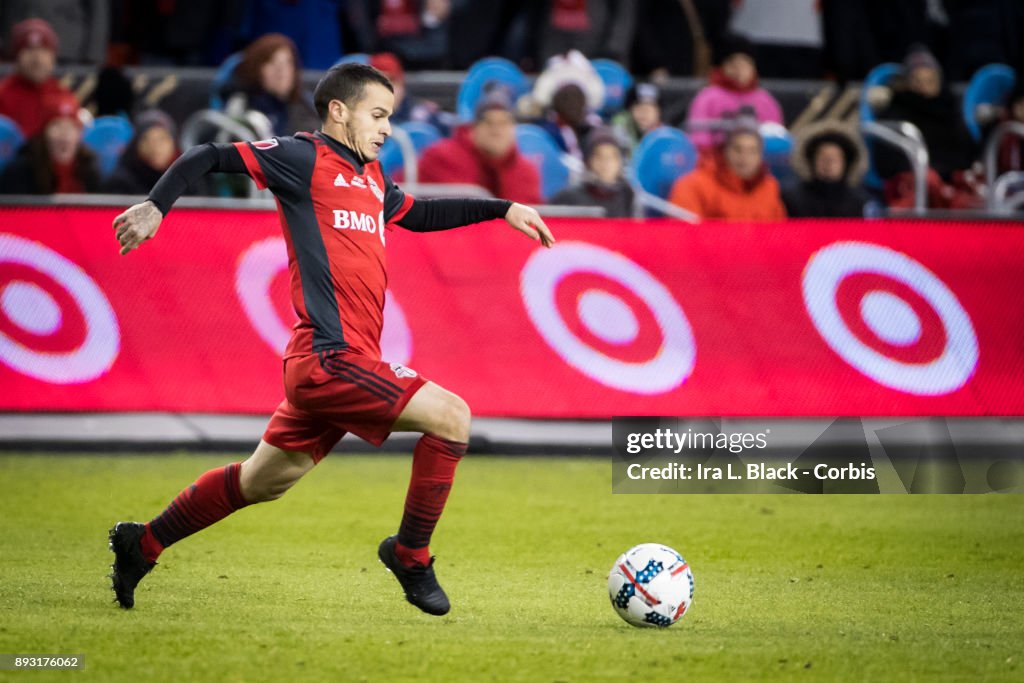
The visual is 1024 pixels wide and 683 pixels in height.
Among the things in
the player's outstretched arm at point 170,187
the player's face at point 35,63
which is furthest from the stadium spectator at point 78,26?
the player's outstretched arm at point 170,187

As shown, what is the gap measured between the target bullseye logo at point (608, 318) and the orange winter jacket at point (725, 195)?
1682 millimetres

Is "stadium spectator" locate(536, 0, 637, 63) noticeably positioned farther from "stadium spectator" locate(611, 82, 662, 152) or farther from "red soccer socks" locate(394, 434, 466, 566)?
"red soccer socks" locate(394, 434, 466, 566)

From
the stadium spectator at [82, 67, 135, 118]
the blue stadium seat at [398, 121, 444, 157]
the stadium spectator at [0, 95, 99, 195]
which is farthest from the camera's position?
the stadium spectator at [82, 67, 135, 118]

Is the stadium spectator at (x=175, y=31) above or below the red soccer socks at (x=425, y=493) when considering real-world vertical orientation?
below

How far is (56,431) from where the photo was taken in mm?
11078

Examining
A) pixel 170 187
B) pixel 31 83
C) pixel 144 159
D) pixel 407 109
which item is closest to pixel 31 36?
pixel 31 83

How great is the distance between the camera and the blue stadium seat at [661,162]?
44.2 feet

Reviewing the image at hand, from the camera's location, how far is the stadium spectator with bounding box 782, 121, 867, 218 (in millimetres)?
12773

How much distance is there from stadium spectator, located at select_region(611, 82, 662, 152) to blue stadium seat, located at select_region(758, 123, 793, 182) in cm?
107

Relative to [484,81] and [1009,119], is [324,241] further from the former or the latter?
[1009,119]

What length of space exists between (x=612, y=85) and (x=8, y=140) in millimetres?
5635

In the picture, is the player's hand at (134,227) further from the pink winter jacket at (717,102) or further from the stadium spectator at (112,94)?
the pink winter jacket at (717,102)

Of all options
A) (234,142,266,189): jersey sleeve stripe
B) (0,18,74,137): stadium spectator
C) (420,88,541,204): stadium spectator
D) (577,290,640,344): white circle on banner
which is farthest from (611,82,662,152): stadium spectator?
(234,142,266,189): jersey sleeve stripe

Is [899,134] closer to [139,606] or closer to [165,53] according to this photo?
[165,53]
